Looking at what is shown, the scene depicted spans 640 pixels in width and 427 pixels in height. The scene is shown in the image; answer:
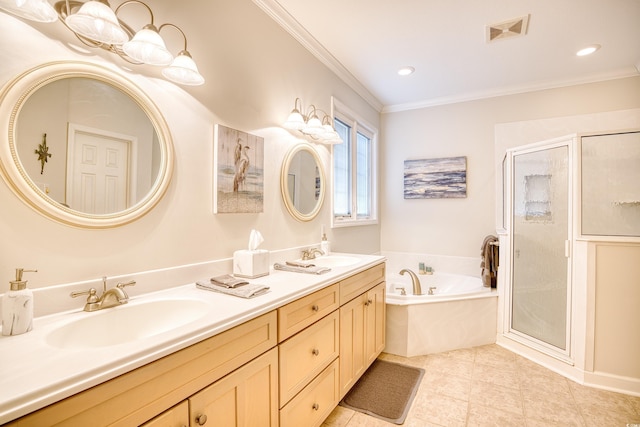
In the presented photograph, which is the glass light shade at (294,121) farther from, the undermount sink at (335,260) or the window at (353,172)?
the undermount sink at (335,260)

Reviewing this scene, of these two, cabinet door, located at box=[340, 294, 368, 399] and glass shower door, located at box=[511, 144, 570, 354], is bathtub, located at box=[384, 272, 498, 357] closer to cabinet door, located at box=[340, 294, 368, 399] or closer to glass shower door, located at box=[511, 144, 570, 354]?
glass shower door, located at box=[511, 144, 570, 354]

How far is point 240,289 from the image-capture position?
1.33m

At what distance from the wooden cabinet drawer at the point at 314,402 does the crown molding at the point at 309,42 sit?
7.46ft

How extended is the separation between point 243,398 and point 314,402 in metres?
0.61

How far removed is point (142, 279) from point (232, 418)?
667 mm

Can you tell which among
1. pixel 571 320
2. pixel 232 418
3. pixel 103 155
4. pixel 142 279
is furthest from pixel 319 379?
pixel 571 320

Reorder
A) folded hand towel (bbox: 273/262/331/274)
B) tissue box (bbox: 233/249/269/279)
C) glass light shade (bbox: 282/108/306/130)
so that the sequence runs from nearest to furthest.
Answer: tissue box (bbox: 233/249/269/279)
folded hand towel (bbox: 273/262/331/274)
glass light shade (bbox: 282/108/306/130)

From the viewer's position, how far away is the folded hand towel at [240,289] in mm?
1272

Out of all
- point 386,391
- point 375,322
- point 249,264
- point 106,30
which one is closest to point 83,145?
point 106,30

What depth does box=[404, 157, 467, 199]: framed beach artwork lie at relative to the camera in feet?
11.8

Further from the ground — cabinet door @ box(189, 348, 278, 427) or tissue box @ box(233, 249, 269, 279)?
tissue box @ box(233, 249, 269, 279)

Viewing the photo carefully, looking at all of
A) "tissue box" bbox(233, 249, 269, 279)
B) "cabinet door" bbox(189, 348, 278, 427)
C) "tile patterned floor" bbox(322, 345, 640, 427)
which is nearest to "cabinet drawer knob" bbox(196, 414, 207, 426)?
Answer: "cabinet door" bbox(189, 348, 278, 427)

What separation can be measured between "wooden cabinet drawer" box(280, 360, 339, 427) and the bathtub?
1.07 m

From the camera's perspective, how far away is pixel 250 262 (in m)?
1.63
